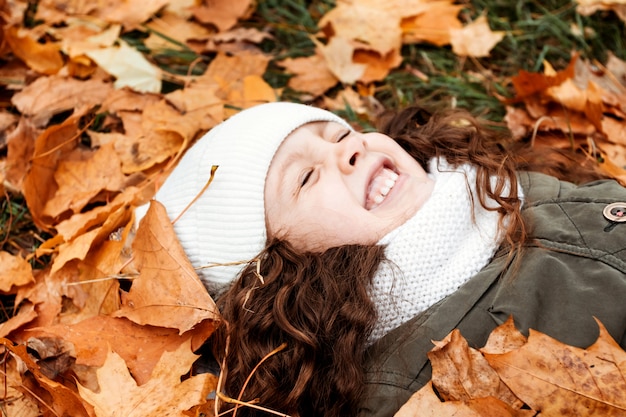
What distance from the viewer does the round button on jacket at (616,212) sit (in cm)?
190

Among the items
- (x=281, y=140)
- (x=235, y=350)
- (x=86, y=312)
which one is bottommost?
(x=86, y=312)

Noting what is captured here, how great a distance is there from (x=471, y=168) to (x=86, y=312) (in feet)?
4.59

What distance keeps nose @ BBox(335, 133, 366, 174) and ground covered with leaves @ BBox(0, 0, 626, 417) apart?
59 centimetres

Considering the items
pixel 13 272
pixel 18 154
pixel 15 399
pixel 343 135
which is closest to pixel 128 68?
pixel 18 154

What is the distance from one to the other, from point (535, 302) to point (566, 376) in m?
0.30

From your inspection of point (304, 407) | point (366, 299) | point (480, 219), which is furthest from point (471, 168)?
point (304, 407)

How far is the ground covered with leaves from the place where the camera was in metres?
1.69

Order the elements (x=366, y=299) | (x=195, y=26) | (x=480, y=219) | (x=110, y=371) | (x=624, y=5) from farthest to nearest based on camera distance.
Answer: (x=195, y=26) < (x=624, y=5) < (x=480, y=219) < (x=366, y=299) < (x=110, y=371)

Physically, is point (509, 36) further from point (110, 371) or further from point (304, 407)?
point (110, 371)

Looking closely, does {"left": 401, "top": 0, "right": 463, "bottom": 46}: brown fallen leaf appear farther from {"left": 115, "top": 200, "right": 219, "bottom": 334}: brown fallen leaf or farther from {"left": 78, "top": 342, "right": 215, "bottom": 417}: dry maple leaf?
{"left": 78, "top": 342, "right": 215, "bottom": 417}: dry maple leaf

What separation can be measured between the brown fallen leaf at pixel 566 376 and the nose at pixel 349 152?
2.50 feet

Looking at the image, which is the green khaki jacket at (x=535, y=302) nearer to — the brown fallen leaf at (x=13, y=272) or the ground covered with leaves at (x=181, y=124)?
the ground covered with leaves at (x=181, y=124)

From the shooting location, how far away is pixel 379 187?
6.95ft

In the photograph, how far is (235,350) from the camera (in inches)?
73.7
